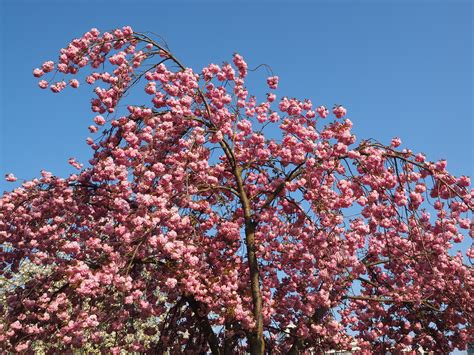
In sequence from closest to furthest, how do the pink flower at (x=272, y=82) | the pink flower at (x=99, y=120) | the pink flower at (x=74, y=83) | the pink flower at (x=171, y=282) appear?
the pink flower at (x=171, y=282) < the pink flower at (x=99, y=120) < the pink flower at (x=74, y=83) < the pink flower at (x=272, y=82)

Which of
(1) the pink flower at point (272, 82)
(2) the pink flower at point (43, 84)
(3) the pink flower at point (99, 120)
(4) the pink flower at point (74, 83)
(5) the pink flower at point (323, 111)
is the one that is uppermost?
(1) the pink flower at point (272, 82)

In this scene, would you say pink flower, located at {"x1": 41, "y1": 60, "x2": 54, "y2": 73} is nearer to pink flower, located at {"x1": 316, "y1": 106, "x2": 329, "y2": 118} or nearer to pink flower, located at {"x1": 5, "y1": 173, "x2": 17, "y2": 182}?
pink flower, located at {"x1": 5, "y1": 173, "x2": 17, "y2": 182}

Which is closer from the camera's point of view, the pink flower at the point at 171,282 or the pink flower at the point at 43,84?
the pink flower at the point at 171,282

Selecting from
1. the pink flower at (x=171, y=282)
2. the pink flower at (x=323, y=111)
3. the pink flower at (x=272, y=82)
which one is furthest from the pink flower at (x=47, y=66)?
the pink flower at (x=323, y=111)

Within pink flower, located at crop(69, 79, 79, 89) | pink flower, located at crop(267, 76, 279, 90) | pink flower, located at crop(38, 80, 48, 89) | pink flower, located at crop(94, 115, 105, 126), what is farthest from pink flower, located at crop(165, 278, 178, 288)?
pink flower, located at crop(267, 76, 279, 90)

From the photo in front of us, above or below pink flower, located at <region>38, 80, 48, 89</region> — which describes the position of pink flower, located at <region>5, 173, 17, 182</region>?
below

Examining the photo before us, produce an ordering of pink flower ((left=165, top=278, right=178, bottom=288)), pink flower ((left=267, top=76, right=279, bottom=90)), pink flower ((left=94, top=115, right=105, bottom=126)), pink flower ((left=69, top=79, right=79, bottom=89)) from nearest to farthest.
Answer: pink flower ((left=165, top=278, right=178, bottom=288)) < pink flower ((left=94, top=115, right=105, bottom=126)) < pink flower ((left=69, top=79, right=79, bottom=89)) < pink flower ((left=267, top=76, right=279, bottom=90))

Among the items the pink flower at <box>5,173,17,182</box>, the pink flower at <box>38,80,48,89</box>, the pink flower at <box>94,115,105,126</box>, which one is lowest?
the pink flower at <box>5,173,17,182</box>

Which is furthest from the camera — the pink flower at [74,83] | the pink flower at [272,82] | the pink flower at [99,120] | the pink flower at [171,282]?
the pink flower at [272,82]

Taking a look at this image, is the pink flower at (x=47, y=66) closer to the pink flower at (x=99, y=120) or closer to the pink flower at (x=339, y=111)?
the pink flower at (x=99, y=120)

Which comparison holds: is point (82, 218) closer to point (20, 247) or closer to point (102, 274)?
point (20, 247)

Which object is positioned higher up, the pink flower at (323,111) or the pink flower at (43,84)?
the pink flower at (323,111)

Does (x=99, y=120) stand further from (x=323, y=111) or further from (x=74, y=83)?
(x=323, y=111)

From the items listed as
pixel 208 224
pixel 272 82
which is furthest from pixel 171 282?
pixel 272 82
